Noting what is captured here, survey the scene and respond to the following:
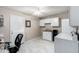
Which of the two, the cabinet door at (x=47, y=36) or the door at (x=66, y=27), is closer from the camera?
the door at (x=66, y=27)

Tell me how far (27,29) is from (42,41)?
41cm

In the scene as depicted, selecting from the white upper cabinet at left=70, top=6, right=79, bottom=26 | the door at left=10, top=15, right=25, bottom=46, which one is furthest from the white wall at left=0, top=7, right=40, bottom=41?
the white upper cabinet at left=70, top=6, right=79, bottom=26

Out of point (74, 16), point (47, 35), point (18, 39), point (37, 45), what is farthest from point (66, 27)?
point (18, 39)

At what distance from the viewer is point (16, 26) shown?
5.51 feet

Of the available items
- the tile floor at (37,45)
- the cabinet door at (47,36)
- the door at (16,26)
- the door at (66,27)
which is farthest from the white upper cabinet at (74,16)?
the door at (16,26)

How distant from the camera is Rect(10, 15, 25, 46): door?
5.34 feet

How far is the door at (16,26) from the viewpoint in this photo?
1.63m

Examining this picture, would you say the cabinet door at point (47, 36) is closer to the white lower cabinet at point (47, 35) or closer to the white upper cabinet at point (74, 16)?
the white lower cabinet at point (47, 35)

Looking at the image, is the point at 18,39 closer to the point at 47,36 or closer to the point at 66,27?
the point at 47,36

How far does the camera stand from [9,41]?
1.65 meters

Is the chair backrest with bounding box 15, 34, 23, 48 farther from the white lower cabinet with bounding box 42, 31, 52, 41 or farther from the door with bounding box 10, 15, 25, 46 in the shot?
the white lower cabinet with bounding box 42, 31, 52, 41

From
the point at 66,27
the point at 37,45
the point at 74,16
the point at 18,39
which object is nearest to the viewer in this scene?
the point at 74,16
